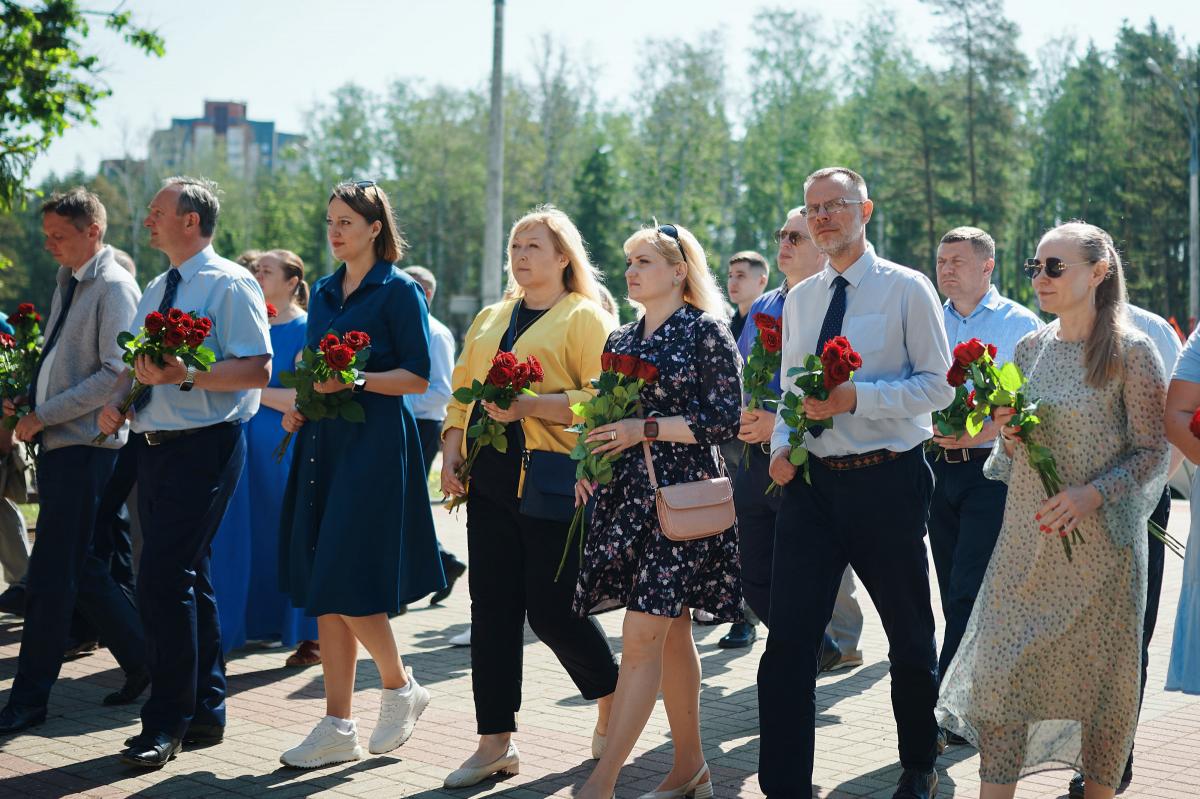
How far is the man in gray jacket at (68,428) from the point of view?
6645 millimetres

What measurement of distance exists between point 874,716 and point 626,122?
6127 centimetres

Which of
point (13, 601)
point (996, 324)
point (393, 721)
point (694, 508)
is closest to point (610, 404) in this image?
point (694, 508)

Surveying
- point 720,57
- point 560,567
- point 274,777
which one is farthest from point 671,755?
point 720,57

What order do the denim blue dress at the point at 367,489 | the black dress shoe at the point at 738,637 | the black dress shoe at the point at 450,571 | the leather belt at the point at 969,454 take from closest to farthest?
the denim blue dress at the point at 367,489 → the leather belt at the point at 969,454 → the black dress shoe at the point at 738,637 → the black dress shoe at the point at 450,571

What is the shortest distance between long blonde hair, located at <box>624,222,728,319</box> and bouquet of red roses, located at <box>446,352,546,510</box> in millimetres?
615

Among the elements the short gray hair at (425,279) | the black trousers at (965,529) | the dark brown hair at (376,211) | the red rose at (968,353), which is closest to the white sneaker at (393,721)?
the dark brown hair at (376,211)

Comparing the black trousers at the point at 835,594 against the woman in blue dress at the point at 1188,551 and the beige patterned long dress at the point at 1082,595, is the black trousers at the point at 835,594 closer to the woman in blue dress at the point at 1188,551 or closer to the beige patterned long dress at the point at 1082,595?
the beige patterned long dress at the point at 1082,595

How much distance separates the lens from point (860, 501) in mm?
5164

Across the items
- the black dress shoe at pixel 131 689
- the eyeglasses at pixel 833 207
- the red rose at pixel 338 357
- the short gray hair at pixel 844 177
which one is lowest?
the black dress shoe at pixel 131 689

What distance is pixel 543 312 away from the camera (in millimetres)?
6008

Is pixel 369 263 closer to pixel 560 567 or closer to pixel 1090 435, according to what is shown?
pixel 560 567

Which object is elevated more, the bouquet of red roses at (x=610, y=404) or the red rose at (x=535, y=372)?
the red rose at (x=535, y=372)

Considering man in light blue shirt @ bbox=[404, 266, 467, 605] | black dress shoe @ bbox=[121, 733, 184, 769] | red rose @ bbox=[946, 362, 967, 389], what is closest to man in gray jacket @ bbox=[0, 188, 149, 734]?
black dress shoe @ bbox=[121, 733, 184, 769]

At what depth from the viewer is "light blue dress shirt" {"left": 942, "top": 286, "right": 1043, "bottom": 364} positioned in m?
7.00
